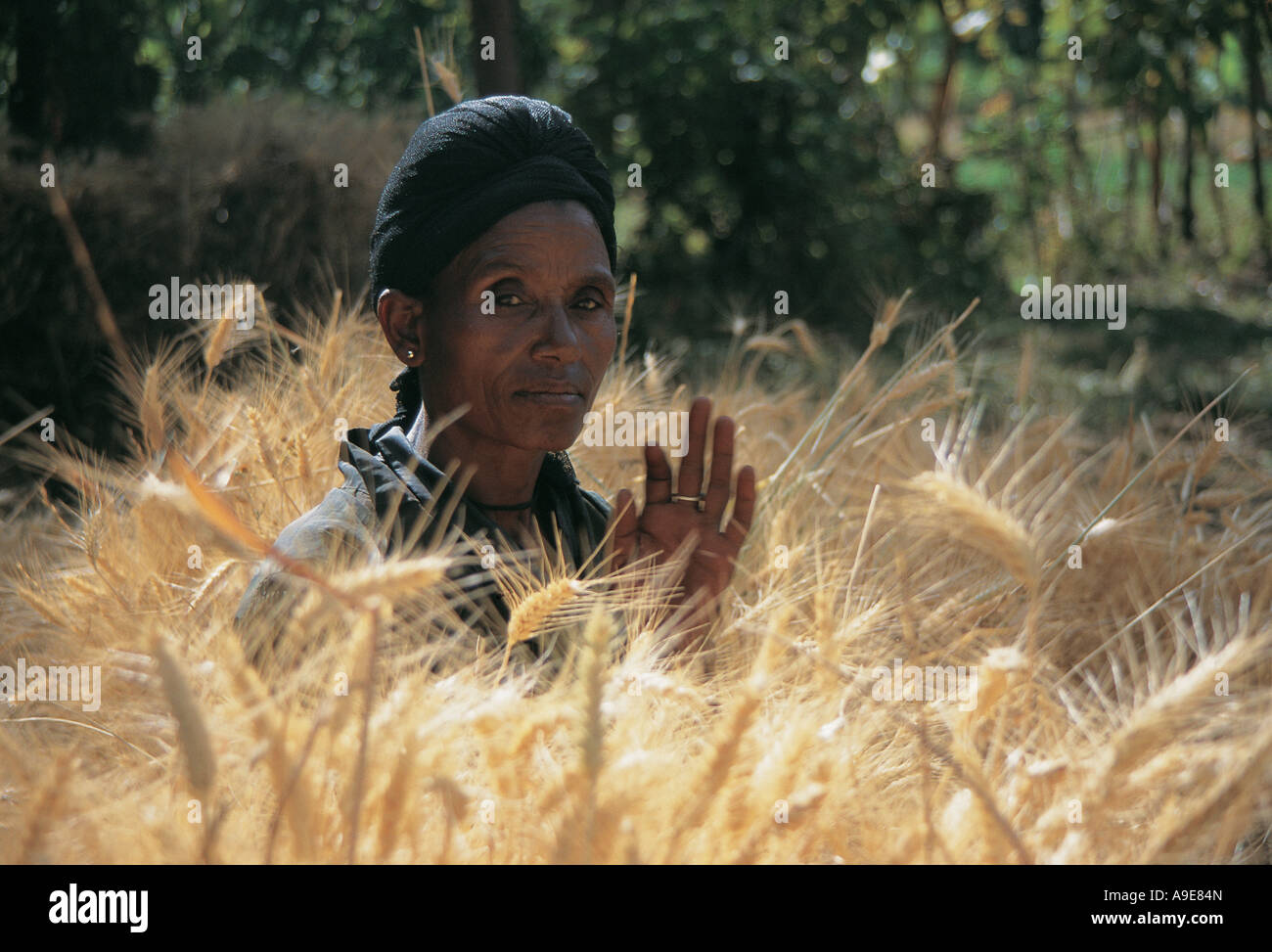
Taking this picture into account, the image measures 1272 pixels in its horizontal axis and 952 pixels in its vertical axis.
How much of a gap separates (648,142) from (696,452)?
14.6ft

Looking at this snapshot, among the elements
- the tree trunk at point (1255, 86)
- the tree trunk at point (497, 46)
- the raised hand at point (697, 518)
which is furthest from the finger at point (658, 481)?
the tree trunk at point (1255, 86)

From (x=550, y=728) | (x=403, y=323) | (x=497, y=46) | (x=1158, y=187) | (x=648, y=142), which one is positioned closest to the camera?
(x=550, y=728)

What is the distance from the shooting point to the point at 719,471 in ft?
7.67

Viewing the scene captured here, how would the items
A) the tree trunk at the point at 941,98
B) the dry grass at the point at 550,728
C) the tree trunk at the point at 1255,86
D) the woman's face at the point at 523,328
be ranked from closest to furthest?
1. the dry grass at the point at 550,728
2. the woman's face at the point at 523,328
3. the tree trunk at the point at 1255,86
4. the tree trunk at the point at 941,98

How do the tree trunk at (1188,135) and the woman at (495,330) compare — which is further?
the tree trunk at (1188,135)

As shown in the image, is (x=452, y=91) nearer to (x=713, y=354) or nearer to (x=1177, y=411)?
(x=713, y=354)

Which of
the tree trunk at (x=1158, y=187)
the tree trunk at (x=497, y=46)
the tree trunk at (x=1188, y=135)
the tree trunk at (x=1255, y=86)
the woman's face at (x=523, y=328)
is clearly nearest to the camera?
the woman's face at (x=523, y=328)

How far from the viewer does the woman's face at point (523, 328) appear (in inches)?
83.4

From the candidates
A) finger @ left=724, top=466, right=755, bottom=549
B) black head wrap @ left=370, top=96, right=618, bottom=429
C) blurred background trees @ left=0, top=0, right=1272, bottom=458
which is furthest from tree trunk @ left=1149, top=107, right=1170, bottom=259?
black head wrap @ left=370, top=96, right=618, bottom=429

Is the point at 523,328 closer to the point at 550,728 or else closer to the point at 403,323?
the point at 403,323

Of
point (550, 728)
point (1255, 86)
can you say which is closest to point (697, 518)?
point (550, 728)

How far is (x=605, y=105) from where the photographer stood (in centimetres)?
641

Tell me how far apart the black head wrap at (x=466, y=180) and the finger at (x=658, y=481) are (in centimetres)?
53

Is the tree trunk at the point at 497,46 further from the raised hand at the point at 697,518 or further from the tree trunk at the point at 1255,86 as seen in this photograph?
the tree trunk at the point at 1255,86
